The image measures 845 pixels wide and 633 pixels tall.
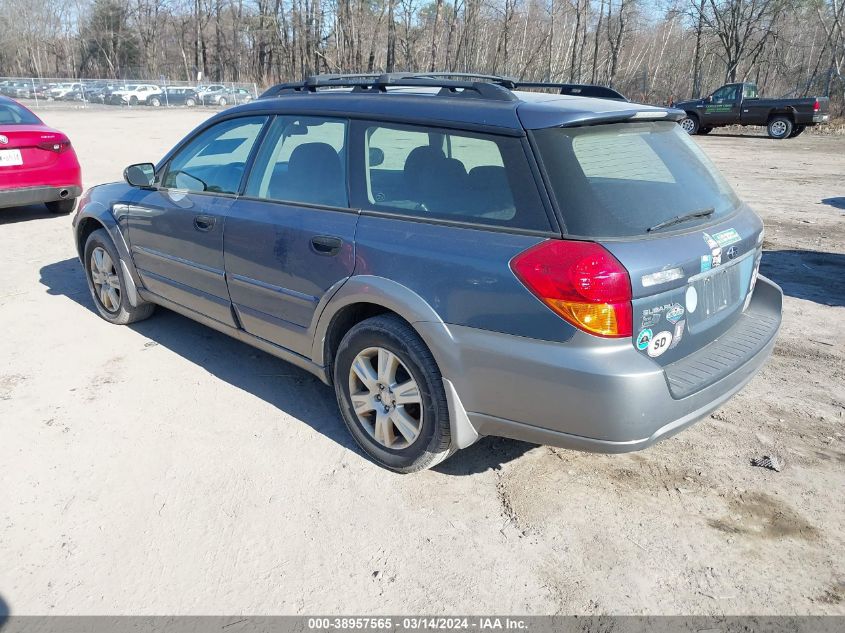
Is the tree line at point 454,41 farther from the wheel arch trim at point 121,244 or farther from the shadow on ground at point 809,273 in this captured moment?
the wheel arch trim at point 121,244

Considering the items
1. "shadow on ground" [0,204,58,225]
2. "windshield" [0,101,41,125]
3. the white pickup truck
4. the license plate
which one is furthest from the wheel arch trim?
the white pickup truck

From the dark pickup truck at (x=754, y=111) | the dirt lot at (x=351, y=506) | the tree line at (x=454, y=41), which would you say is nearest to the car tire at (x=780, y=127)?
the dark pickup truck at (x=754, y=111)

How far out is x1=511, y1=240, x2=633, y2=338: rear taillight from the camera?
2.48 metres

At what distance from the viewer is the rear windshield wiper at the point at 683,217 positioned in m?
2.72

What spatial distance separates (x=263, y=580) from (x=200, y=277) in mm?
2207

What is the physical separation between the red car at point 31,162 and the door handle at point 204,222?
5.31 m

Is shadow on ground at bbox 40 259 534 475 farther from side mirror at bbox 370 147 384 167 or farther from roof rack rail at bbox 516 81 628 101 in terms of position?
roof rack rail at bbox 516 81 628 101

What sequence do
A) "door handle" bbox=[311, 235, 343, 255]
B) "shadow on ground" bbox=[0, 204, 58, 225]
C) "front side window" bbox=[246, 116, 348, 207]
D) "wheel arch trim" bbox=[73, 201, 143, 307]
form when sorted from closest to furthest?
"door handle" bbox=[311, 235, 343, 255], "front side window" bbox=[246, 116, 348, 207], "wheel arch trim" bbox=[73, 201, 143, 307], "shadow on ground" bbox=[0, 204, 58, 225]

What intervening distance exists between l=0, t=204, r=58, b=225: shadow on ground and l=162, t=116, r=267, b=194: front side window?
18.5 ft

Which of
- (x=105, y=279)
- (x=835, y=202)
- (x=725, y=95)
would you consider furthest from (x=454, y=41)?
(x=105, y=279)

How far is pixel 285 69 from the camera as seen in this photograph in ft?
224

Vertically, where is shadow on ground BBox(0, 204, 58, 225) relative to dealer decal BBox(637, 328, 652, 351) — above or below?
below

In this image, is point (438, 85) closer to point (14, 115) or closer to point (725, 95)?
point (14, 115)

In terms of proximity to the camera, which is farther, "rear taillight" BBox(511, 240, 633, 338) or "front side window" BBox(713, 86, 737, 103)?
"front side window" BBox(713, 86, 737, 103)
